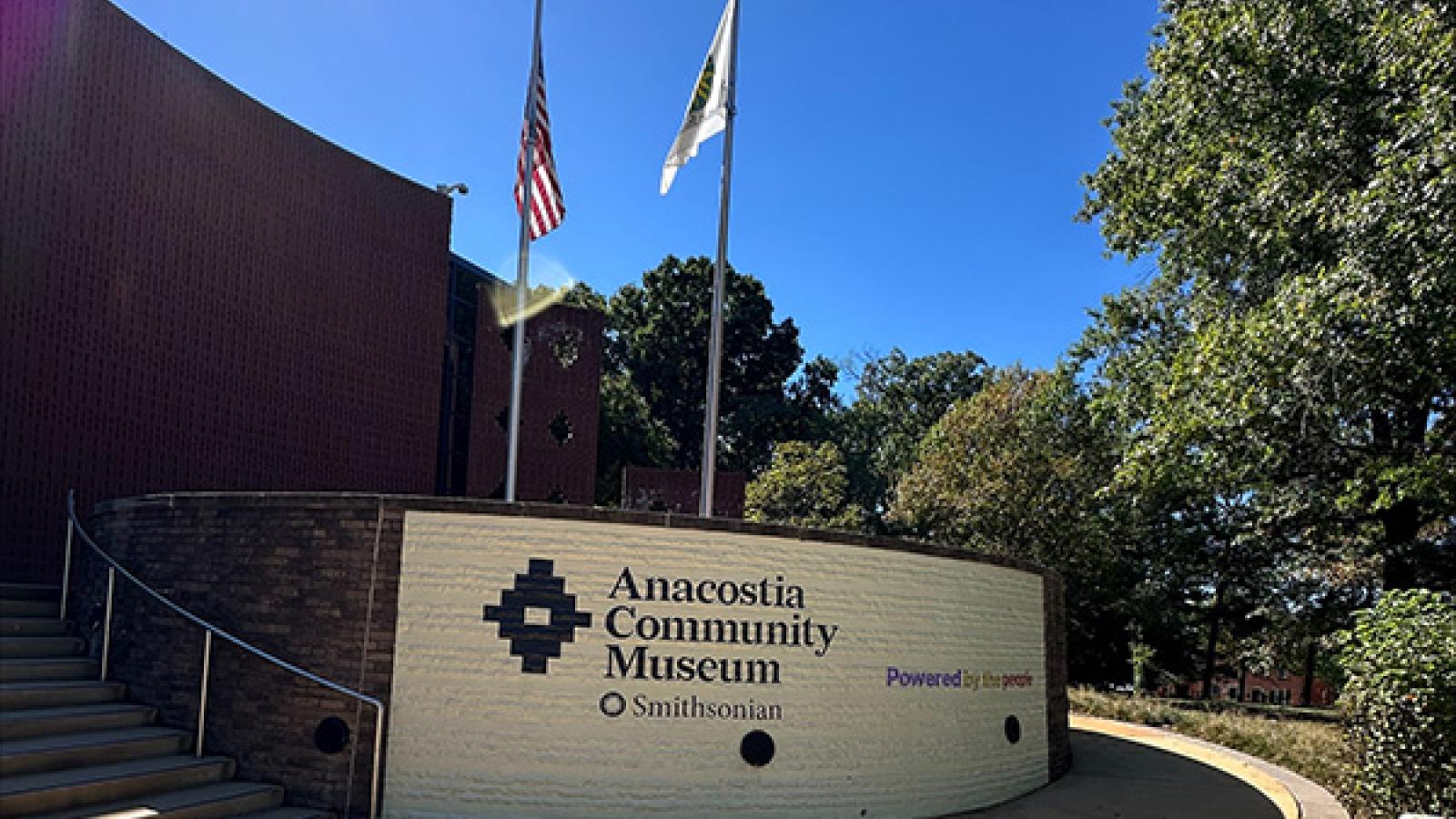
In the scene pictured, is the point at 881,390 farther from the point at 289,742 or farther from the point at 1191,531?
the point at 289,742

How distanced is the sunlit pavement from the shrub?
150cm

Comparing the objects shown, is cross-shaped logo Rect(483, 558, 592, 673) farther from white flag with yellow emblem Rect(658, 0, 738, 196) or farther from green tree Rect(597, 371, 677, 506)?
Result: green tree Rect(597, 371, 677, 506)

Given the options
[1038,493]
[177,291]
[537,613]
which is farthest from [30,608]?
[1038,493]

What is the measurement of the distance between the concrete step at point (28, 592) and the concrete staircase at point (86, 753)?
437 millimetres

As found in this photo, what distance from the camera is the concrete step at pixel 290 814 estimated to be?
21.6 feet

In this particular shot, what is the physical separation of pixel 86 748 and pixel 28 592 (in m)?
3.05

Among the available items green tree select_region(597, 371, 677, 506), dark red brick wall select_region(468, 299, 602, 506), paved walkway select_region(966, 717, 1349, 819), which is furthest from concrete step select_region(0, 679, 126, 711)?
green tree select_region(597, 371, 677, 506)

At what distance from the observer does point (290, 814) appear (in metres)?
6.69

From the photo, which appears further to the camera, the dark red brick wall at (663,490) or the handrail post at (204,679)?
the dark red brick wall at (663,490)

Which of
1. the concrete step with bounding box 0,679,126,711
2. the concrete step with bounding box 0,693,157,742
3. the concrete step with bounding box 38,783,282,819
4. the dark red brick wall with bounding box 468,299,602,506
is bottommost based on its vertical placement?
the concrete step with bounding box 38,783,282,819

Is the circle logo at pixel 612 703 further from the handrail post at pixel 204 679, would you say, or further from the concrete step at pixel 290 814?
the handrail post at pixel 204 679

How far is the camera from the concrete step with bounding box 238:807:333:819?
21.6ft

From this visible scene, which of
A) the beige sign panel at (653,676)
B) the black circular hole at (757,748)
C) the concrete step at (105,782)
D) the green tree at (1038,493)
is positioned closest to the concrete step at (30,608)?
the concrete step at (105,782)

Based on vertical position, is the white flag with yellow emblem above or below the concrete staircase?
above
